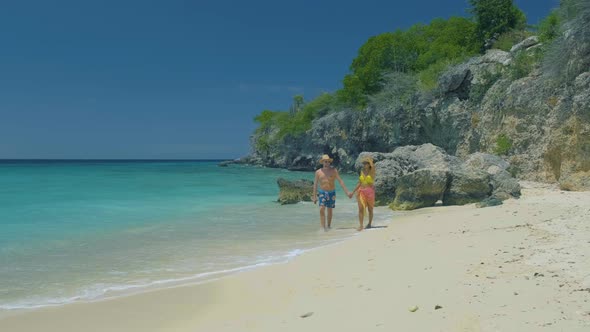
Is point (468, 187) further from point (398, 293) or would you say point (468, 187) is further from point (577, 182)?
point (398, 293)

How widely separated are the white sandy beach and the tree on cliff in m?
24.9

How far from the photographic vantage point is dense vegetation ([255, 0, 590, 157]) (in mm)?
19547

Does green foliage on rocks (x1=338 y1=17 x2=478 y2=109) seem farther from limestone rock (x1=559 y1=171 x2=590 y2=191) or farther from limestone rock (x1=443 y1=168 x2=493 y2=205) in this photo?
limestone rock (x1=443 y1=168 x2=493 y2=205)

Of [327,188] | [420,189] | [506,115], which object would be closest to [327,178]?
[327,188]

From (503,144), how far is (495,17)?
52.1ft

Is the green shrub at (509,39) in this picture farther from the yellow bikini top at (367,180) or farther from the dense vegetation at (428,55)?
the yellow bikini top at (367,180)

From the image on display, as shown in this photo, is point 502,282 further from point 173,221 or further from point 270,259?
point 173,221

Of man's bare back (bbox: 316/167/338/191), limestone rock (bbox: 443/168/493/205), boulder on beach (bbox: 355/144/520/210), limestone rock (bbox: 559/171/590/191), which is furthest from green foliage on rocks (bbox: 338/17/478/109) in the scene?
man's bare back (bbox: 316/167/338/191)

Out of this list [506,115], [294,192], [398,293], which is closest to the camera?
[398,293]

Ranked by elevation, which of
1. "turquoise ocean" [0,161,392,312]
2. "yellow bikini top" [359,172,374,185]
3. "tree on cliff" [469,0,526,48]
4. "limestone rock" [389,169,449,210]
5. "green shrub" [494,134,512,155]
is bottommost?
"turquoise ocean" [0,161,392,312]

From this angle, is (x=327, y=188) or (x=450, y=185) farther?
(x=450, y=185)

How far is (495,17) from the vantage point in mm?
26750

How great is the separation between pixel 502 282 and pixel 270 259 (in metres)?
3.22

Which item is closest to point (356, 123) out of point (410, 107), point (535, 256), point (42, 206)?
point (410, 107)
